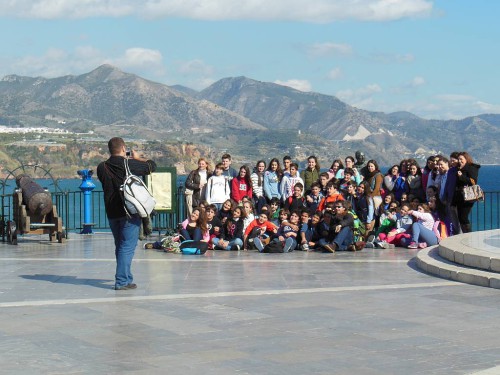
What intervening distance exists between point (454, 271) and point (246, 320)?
4356 millimetres

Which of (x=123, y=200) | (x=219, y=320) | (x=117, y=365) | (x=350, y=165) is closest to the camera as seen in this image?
(x=117, y=365)

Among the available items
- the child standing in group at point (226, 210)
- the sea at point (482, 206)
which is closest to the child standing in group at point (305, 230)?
the child standing in group at point (226, 210)

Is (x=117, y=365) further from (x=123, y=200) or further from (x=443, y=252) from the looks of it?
(x=443, y=252)

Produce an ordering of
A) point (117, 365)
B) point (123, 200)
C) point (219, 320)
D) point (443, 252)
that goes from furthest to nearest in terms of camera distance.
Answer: point (443, 252) → point (123, 200) → point (219, 320) → point (117, 365)

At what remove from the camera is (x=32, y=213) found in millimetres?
19781

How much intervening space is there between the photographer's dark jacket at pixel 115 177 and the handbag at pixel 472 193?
24.7 ft

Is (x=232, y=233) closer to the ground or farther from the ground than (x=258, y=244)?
farther from the ground

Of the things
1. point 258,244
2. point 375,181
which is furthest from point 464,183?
point 258,244

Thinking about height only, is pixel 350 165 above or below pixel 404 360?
above

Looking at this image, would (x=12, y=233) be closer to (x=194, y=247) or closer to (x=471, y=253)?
(x=194, y=247)

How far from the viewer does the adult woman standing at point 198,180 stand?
20.4 metres

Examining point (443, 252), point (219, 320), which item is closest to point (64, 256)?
point (443, 252)

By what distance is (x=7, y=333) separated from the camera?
928cm

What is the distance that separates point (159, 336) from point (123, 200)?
3395 millimetres
